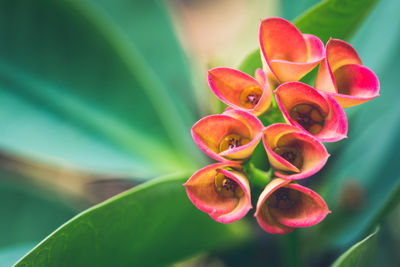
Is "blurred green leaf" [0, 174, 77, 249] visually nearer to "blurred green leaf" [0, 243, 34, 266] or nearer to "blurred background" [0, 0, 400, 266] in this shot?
"blurred background" [0, 0, 400, 266]

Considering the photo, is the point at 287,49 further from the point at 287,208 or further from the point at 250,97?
the point at 287,208

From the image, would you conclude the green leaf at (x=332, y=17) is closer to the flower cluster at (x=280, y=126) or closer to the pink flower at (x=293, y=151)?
the flower cluster at (x=280, y=126)

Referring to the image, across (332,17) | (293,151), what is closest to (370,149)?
(332,17)

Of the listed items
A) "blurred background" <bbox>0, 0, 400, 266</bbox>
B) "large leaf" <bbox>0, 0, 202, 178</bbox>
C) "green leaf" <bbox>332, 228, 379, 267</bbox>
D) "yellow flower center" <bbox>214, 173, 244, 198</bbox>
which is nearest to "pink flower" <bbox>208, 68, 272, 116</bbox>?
"yellow flower center" <bbox>214, 173, 244, 198</bbox>

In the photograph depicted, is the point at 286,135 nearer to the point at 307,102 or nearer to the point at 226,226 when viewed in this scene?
the point at 307,102

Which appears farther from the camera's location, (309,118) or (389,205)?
(389,205)

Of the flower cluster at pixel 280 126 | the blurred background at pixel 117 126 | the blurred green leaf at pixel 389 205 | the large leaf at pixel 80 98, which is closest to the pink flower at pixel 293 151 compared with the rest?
the flower cluster at pixel 280 126
